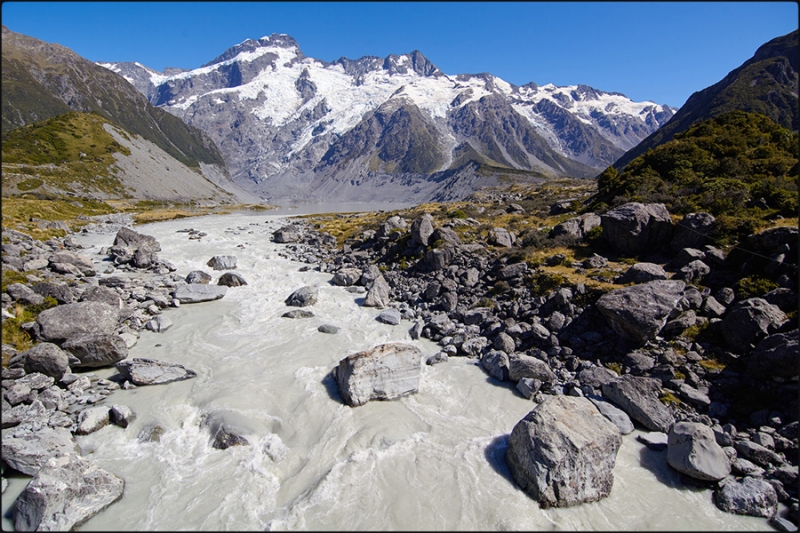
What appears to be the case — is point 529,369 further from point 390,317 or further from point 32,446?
point 32,446

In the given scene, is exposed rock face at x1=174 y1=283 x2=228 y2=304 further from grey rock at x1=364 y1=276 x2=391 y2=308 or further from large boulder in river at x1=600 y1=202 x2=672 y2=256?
large boulder in river at x1=600 y1=202 x2=672 y2=256

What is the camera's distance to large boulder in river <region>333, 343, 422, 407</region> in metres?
14.7

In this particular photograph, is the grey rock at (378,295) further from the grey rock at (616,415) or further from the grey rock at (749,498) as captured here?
the grey rock at (749,498)

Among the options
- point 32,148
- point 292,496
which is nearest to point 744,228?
point 292,496

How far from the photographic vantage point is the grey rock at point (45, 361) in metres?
14.9

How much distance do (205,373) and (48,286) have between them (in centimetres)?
1270

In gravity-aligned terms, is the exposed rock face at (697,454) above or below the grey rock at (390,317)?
below

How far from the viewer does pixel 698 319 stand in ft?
54.7

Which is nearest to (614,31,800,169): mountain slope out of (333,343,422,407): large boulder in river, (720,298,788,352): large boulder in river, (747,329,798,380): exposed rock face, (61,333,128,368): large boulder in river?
(720,298,788,352): large boulder in river

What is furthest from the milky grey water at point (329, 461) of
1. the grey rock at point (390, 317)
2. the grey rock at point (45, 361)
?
the grey rock at point (390, 317)

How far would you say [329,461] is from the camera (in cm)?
1185

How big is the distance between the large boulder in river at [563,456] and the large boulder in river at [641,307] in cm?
657

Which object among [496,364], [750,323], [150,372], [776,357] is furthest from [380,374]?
[750,323]

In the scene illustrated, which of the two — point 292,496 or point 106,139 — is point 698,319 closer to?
point 292,496
